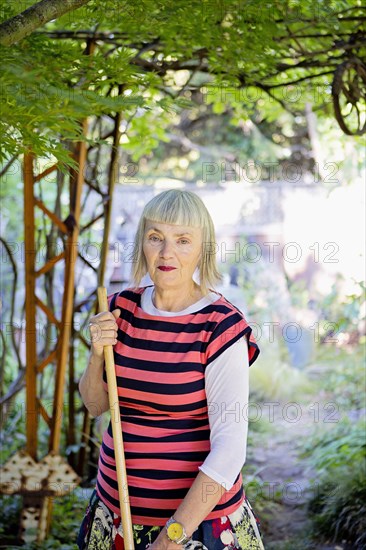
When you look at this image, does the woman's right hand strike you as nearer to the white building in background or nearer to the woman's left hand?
the woman's left hand

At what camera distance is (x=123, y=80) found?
2135 millimetres

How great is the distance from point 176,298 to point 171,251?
0.43 ft

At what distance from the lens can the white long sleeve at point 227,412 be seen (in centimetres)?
159

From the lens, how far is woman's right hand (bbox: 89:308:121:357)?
1720mm

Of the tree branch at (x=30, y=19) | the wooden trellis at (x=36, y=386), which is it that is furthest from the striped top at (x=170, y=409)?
the wooden trellis at (x=36, y=386)

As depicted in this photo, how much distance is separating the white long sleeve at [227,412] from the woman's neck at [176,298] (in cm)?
18

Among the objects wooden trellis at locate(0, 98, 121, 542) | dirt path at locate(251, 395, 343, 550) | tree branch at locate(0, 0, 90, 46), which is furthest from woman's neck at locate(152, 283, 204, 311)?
dirt path at locate(251, 395, 343, 550)

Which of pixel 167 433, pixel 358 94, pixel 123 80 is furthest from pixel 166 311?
pixel 358 94

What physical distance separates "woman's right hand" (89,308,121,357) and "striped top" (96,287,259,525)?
63 mm

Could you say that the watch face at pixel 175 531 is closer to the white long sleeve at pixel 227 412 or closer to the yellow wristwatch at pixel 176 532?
the yellow wristwatch at pixel 176 532

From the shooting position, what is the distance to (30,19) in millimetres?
1533

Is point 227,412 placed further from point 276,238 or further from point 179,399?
point 276,238

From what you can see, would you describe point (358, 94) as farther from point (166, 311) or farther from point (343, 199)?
point (343, 199)

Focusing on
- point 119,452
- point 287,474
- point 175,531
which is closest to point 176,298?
point 119,452
